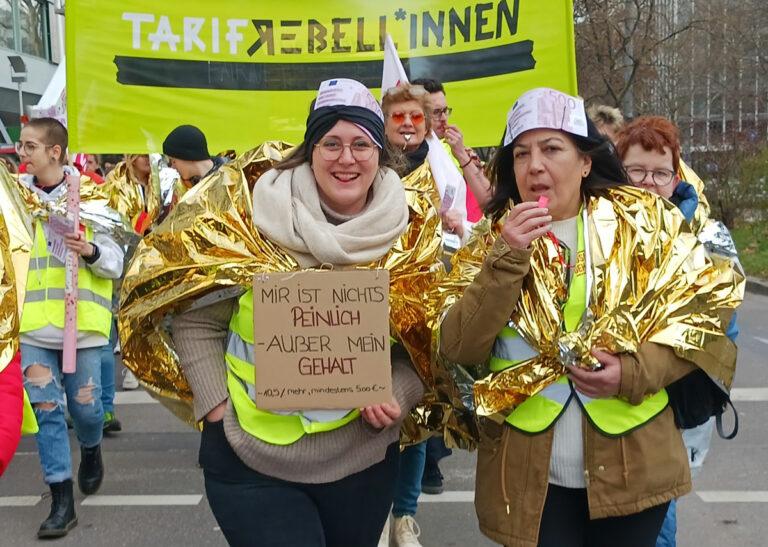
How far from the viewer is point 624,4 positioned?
18.6 metres

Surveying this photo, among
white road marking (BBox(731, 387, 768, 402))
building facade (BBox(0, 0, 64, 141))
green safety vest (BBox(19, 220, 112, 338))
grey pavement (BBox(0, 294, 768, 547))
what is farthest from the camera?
building facade (BBox(0, 0, 64, 141))

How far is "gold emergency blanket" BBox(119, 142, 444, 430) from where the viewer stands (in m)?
2.56

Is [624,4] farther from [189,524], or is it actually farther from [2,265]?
[2,265]

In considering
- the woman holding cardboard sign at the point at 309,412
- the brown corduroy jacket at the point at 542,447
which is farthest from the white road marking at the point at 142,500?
the brown corduroy jacket at the point at 542,447

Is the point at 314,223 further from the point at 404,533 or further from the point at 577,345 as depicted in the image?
the point at 404,533

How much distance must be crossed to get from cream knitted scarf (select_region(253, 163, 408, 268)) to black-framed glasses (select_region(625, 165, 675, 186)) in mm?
1237

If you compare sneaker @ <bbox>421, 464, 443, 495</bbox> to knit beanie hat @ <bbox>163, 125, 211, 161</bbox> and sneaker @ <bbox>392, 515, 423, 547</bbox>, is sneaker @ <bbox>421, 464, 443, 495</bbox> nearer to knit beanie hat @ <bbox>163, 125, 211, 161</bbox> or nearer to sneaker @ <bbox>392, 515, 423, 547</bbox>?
sneaker @ <bbox>392, 515, 423, 547</bbox>

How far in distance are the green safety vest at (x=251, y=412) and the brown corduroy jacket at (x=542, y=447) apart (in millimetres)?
404

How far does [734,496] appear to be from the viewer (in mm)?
4809

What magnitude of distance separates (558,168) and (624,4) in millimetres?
17495

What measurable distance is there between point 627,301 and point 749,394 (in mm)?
4835

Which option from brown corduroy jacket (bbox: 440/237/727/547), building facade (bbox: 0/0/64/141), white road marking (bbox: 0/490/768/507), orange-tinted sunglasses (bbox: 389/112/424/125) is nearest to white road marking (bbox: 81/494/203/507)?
white road marking (bbox: 0/490/768/507)

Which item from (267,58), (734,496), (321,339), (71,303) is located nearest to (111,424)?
(71,303)

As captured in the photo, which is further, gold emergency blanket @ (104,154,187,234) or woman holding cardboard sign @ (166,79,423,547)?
gold emergency blanket @ (104,154,187,234)
